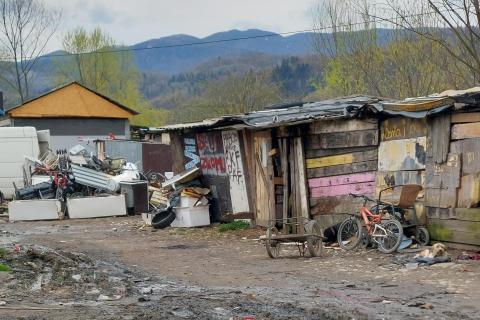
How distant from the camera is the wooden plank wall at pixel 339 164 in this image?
1354cm

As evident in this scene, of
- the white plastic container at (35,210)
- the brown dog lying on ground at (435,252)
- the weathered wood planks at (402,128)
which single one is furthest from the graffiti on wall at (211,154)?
the brown dog lying on ground at (435,252)

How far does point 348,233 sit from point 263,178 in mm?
3659

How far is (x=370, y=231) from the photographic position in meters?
12.1

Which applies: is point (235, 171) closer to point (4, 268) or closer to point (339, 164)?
point (339, 164)

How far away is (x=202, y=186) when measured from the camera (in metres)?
18.8

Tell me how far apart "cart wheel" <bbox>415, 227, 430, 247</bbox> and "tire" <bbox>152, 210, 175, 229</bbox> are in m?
7.40

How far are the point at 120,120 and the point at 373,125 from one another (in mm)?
27923

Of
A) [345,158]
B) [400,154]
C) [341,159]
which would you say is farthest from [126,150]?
[400,154]

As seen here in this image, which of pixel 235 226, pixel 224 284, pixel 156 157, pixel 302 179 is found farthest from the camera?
pixel 156 157

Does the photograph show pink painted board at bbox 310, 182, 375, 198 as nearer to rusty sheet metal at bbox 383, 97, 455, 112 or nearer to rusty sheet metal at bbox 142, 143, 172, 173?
rusty sheet metal at bbox 383, 97, 455, 112

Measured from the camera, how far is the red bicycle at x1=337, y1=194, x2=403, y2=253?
1174 centimetres

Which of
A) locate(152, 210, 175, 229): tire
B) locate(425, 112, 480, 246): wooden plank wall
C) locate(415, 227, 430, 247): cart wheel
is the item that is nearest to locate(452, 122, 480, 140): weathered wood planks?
locate(425, 112, 480, 246): wooden plank wall

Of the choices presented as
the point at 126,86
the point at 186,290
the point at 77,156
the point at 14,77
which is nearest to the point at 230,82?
the point at 126,86

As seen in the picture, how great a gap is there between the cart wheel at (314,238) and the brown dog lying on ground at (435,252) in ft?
5.60
